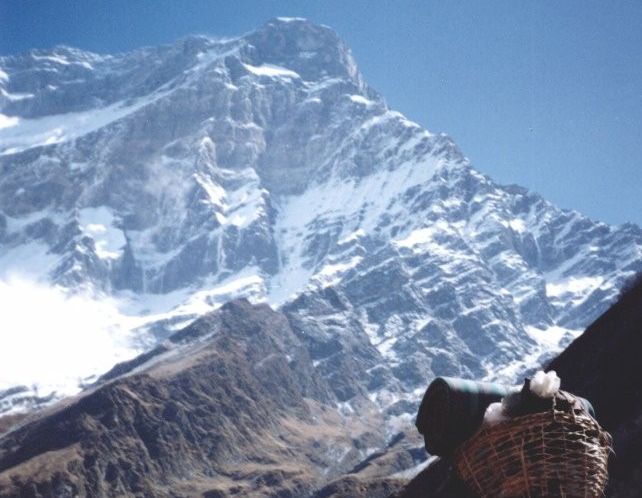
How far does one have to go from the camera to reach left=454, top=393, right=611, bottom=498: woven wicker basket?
3.98 m

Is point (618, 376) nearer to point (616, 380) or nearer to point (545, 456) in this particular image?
point (616, 380)

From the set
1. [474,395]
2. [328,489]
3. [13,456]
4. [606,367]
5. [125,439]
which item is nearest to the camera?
[474,395]

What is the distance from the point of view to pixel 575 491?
13.0ft

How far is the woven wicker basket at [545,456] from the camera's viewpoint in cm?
398

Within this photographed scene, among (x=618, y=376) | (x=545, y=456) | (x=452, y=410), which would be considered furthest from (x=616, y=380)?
(x=545, y=456)

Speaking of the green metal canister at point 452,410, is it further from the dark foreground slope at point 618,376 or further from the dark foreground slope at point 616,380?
the dark foreground slope at point 616,380

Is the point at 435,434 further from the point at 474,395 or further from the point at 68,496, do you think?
the point at 68,496

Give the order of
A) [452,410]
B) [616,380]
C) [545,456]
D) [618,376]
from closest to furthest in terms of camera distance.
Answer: [545,456]
[452,410]
[616,380]
[618,376]

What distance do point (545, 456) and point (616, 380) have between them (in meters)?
61.1

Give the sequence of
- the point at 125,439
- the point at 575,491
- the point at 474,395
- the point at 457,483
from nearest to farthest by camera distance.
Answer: the point at 575,491 → the point at 474,395 → the point at 457,483 → the point at 125,439

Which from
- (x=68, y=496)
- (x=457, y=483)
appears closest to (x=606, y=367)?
(x=457, y=483)

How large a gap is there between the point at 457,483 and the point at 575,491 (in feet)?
2.49

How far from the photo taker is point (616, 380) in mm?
62219

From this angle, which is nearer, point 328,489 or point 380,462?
point 328,489
